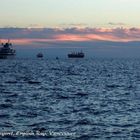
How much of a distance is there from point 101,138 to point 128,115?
30.0ft

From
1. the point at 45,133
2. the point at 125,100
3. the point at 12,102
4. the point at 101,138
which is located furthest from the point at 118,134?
the point at 125,100

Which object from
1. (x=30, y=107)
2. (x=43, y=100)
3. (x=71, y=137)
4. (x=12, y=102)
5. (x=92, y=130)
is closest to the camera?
(x=71, y=137)

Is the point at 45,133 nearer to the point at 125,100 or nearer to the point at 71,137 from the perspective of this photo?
the point at 71,137

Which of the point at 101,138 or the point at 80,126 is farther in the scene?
the point at 80,126

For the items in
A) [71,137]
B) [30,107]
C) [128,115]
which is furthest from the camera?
[30,107]

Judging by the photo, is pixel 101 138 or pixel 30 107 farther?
pixel 30 107

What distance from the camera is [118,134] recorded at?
91.2ft

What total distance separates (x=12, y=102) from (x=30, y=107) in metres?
3.60

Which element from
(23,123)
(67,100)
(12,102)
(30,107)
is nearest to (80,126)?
(23,123)

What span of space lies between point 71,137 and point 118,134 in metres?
2.80

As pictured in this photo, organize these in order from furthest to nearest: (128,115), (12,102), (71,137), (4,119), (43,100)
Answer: (43,100)
(12,102)
(128,115)
(4,119)
(71,137)

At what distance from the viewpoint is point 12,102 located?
4216cm

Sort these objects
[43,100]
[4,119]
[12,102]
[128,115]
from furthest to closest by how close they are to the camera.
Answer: [43,100] → [12,102] → [128,115] → [4,119]

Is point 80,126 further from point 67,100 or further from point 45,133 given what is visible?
point 67,100
